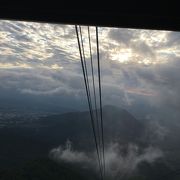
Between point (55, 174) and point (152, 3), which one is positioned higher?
point (55, 174)

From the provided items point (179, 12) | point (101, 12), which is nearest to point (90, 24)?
point (101, 12)

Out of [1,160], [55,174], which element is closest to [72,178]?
[55,174]

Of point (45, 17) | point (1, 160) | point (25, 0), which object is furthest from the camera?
point (1, 160)

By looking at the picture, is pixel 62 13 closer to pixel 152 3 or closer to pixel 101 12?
pixel 101 12

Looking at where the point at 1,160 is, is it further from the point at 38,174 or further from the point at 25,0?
the point at 25,0

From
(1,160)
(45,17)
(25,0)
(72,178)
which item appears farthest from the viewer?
(1,160)

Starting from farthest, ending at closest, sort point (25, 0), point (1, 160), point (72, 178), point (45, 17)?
point (1, 160) → point (72, 178) → point (45, 17) → point (25, 0)

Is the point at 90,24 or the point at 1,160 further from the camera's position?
the point at 1,160

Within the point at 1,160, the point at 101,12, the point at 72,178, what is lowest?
the point at 101,12

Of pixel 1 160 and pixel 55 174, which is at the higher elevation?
pixel 1 160
